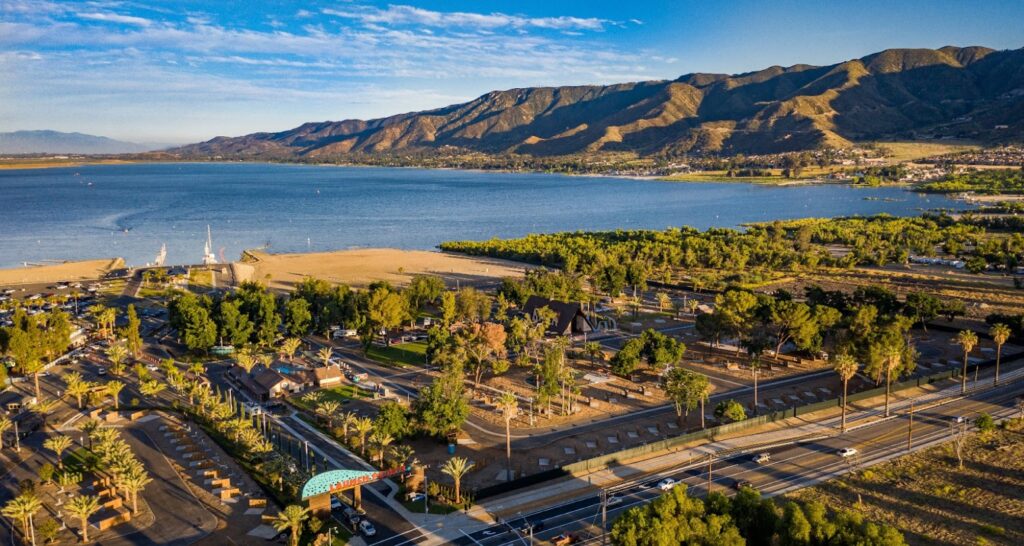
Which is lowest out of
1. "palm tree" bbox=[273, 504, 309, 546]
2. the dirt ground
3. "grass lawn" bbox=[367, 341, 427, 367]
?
the dirt ground

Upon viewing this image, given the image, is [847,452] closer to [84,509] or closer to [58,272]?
[84,509]

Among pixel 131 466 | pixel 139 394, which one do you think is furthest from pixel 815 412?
pixel 139 394

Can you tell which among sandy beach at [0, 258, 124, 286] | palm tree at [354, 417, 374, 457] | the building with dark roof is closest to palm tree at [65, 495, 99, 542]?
palm tree at [354, 417, 374, 457]

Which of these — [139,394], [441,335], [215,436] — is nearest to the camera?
[215,436]

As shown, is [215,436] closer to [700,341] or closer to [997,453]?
[700,341]

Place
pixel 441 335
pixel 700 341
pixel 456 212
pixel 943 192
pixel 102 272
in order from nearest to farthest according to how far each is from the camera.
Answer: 1. pixel 441 335
2. pixel 700 341
3. pixel 102 272
4. pixel 456 212
5. pixel 943 192

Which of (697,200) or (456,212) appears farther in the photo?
(697,200)

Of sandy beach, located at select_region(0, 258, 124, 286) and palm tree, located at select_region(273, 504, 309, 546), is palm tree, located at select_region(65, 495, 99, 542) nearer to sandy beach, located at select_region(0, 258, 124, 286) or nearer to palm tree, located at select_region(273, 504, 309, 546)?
palm tree, located at select_region(273, 504, 309, 546)

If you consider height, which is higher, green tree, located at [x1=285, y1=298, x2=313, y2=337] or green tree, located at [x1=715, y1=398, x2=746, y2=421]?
green tree, located at [x1=285, y1=298, x2=313, y2=337]
